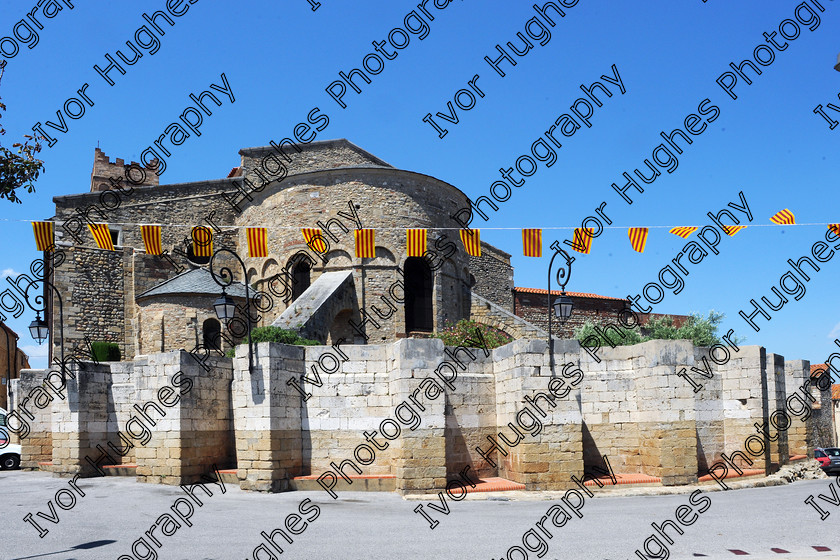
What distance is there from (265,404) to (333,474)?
1972 millimetres

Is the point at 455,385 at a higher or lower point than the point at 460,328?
lower

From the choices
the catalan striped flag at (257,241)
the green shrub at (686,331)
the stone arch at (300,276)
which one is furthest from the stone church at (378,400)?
the green shrub at (686,331)

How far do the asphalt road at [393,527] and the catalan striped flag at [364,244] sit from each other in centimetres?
759

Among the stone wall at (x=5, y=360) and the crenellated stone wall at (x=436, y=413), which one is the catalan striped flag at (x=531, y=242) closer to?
the crenellated stone wall at (x=436, y=413)

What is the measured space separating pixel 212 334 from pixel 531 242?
11546 mm

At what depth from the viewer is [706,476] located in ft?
48.6

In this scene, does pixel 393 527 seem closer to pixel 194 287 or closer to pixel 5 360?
pixel 194 287

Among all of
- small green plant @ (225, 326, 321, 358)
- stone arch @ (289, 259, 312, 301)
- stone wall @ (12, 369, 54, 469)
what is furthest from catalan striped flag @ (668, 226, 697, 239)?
stone wall @ (12, 369, 54, 469)

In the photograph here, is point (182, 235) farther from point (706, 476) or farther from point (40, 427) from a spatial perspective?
point (706, 476)

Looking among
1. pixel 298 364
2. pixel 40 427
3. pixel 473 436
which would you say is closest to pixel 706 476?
pixel 473 436

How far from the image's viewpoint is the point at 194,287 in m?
22.6

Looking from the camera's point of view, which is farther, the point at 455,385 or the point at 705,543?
the point at 455,385

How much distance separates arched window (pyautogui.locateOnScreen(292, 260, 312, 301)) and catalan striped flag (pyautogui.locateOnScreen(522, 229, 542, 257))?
368 inches

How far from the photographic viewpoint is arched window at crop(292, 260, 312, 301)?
76.5ft
